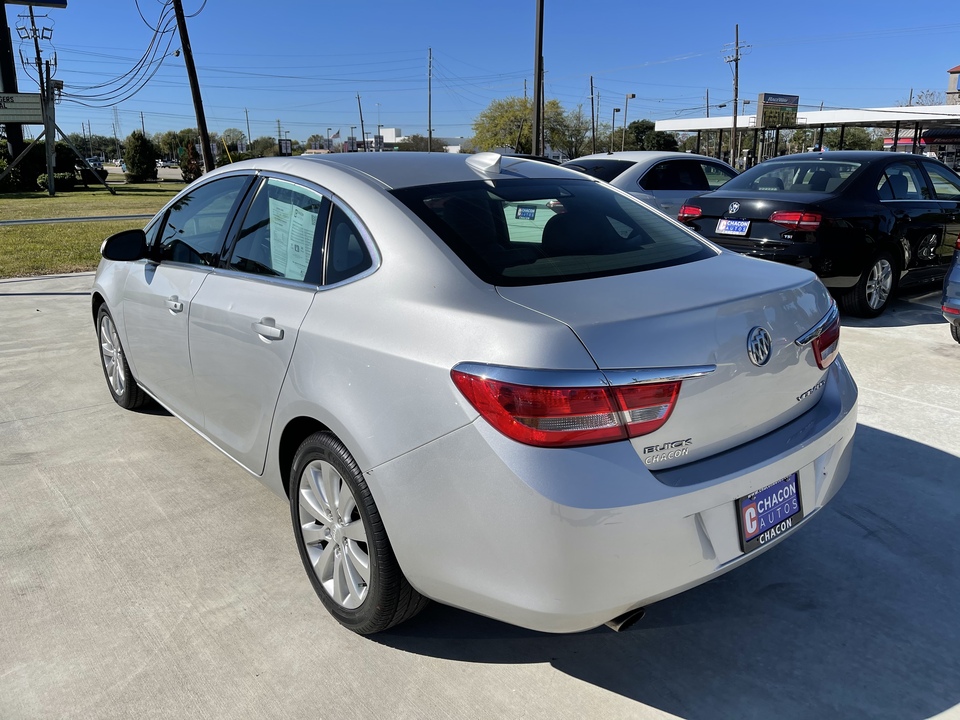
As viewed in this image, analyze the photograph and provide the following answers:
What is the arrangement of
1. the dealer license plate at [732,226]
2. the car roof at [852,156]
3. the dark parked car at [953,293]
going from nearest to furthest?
1. the dark parked car at [953,293]
2. the dealer license plate at [732,226]
3. the car roof at [852,156]

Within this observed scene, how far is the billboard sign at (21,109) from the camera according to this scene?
119 feet

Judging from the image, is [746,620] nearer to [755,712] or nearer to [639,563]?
[755,712]

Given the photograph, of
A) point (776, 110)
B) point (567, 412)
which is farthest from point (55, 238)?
point (776, 110)

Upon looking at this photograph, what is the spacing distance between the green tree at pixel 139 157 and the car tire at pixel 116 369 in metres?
50.4

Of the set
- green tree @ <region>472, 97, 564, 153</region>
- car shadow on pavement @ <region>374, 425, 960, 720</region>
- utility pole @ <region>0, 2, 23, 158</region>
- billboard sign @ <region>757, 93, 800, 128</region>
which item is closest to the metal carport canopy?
billboard sign @ <region>757, 93, 800, 128</region>

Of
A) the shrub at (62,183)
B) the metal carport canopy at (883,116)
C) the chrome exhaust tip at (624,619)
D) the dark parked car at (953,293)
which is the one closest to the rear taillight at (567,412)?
the chrome exhaust tip at (624,619)

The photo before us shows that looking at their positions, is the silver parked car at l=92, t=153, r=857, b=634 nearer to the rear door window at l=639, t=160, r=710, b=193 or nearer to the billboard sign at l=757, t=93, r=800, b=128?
the rear door window at l=639, t=160, r=710, b=193

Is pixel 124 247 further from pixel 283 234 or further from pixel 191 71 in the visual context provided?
pixel 191 71

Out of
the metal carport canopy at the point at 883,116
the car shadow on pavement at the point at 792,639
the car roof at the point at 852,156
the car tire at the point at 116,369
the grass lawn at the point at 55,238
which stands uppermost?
the metal carport canopy at the point at 883,116

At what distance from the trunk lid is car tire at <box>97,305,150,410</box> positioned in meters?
3.29

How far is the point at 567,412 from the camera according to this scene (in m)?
1.96

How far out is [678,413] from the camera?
2.07 metres

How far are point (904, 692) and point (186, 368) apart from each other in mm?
3110

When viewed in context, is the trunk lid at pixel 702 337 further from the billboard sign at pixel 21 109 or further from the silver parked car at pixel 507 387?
the billboard sign at pixel 21 109
